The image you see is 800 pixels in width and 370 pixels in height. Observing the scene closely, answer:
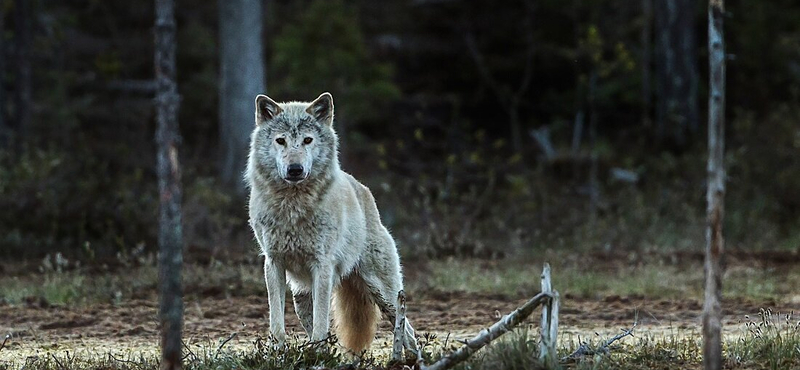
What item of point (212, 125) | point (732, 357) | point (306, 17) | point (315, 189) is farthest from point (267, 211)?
point (212, 125)

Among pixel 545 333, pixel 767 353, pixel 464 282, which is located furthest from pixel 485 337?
pixel 464 282

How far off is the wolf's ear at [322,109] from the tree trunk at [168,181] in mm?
2127

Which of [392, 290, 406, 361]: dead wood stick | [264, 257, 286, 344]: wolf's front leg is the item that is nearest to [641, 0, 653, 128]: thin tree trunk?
[264, 257, 286, 344]: wolf's front leg

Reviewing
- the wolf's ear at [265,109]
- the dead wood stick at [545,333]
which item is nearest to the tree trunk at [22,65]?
the wolf's ear at [265,109]

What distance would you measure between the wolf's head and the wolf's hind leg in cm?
87

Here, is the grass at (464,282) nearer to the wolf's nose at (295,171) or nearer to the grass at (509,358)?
the grass at (509,358)

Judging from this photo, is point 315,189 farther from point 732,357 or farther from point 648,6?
point 648,6

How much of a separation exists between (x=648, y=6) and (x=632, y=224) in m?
10.7

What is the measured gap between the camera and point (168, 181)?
17.3 ft

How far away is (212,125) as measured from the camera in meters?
24.6

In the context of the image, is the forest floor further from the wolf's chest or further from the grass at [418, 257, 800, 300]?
the wolf's chest

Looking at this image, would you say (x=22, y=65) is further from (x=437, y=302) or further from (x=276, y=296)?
(x=276, y=296)

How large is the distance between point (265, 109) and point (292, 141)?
14.6 inches

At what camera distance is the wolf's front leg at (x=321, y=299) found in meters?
7.01
